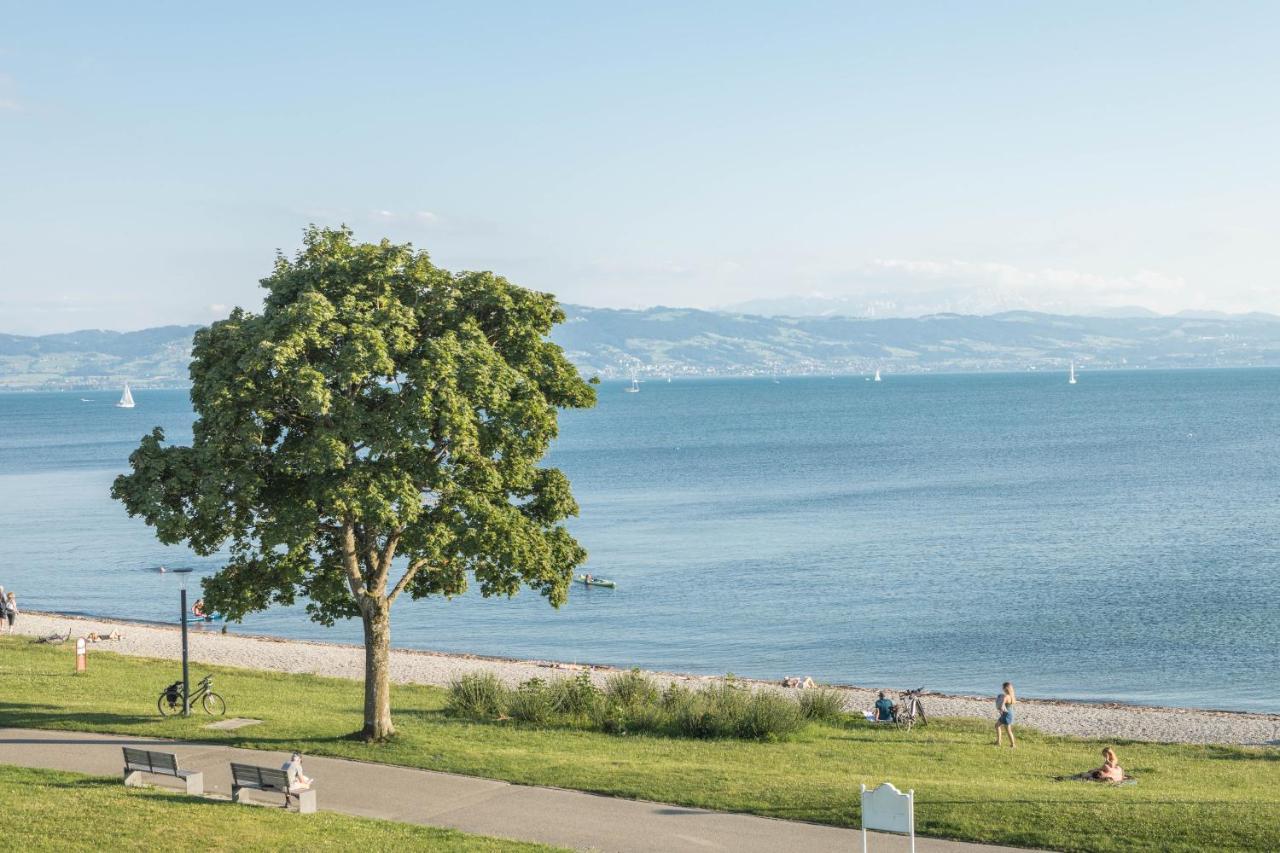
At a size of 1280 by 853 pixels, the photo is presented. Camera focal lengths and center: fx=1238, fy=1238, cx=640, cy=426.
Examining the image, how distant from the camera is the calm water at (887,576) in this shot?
4553 centimetres

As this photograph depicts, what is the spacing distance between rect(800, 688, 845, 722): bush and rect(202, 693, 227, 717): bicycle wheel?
13.4 metres

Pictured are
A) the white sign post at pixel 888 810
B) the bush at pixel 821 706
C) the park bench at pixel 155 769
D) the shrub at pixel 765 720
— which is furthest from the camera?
the bush at pixel 821 706

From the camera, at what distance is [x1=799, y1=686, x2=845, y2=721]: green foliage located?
101ft

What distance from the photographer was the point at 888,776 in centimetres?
2217

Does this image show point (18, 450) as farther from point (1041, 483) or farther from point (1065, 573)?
point (1065, 573)

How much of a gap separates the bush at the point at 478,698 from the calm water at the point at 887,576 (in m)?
17.1

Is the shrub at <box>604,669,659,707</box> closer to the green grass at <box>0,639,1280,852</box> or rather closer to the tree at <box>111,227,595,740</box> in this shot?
the green grass at <box>0,639,1280,852</box>

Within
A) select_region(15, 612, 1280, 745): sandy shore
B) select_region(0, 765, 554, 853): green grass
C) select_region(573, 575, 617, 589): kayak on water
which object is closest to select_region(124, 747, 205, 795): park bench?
select_region(0, 765, 554, 853): green grass

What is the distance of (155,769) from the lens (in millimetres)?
19219

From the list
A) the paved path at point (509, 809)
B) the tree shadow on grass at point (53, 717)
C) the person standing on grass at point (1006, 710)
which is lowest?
the person standing on grass at point (1006, 710)

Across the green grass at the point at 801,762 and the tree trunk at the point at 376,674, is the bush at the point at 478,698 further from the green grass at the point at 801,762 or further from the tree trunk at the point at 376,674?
the tree trunk at the point at 376,674

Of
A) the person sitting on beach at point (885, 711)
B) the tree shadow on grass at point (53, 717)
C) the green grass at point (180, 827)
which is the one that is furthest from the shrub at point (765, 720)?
the tree shadow on grass at point (53, 717)

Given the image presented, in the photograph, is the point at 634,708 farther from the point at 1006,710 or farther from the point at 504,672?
the point at 504,672

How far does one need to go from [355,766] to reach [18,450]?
18236 cm
